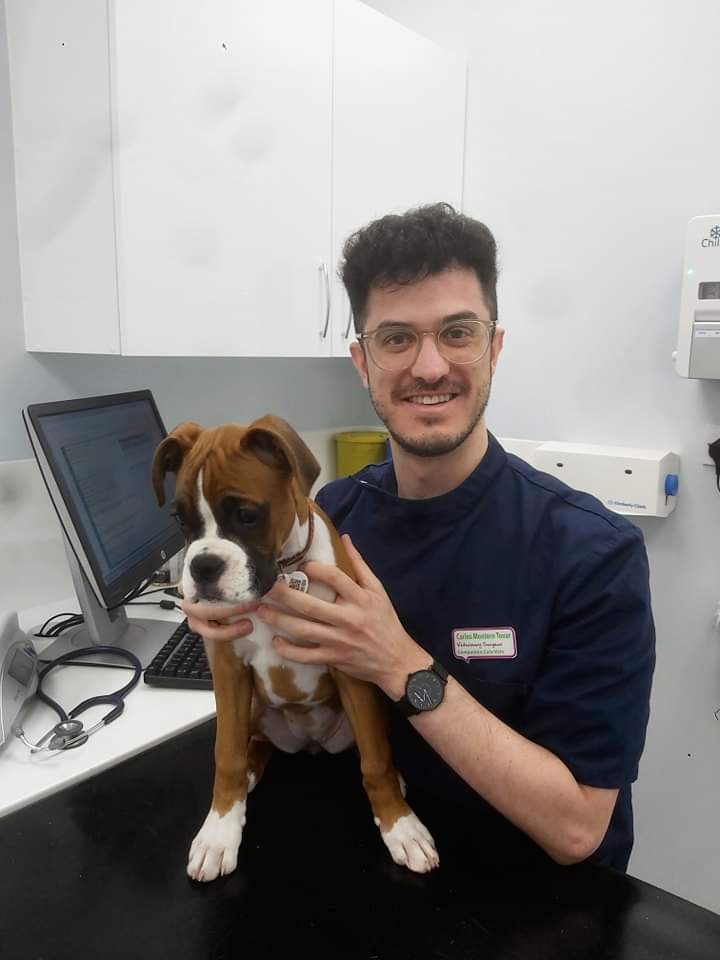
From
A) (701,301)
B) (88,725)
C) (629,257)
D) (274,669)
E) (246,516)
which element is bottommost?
(88,725)

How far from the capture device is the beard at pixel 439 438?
1.01m

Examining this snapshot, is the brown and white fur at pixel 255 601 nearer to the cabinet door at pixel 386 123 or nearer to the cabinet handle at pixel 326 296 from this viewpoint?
the cabinet handle at pixel 326 296

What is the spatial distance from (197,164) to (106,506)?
78 cm

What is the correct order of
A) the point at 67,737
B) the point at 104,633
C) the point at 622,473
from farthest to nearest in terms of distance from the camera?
the point at 622,473 → the point at 104,633 → the point at 67,737

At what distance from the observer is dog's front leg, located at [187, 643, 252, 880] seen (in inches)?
33.0

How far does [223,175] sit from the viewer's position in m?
1.57

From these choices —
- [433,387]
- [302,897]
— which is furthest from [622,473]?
[302,897]

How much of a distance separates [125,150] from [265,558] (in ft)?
3.31

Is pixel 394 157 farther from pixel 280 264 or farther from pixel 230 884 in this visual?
pixel 230 884

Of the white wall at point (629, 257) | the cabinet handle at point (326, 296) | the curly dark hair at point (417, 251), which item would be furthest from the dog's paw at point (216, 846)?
the white wall at point (629, 257)

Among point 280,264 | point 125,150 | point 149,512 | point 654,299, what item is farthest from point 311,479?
point 654,299

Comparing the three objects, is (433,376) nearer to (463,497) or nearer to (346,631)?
(463,497)

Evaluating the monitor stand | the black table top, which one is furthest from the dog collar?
the monitor stand

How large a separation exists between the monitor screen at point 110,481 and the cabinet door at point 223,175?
17 cm
